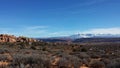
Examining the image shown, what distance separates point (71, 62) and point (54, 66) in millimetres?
1508

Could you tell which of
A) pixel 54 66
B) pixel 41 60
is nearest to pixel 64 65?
pixel 54 66

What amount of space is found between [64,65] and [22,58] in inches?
121

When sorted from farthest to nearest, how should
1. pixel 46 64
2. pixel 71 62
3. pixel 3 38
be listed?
pixel 3 38 < pixel 71 62 < pixel 46 64

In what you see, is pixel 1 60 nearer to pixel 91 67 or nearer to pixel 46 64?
pixel 46 64

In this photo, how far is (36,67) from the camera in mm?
13414

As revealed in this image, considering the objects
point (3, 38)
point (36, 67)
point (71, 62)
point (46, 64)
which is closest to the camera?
point (36, 67)

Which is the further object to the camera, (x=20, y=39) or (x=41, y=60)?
(x=20, y=39)

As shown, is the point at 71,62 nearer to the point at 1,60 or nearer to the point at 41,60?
the point at 41,60

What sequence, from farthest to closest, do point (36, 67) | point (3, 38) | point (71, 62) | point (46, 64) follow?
point (3, 38) → point (71, 62) → point (46, 64) → point (36, 67)

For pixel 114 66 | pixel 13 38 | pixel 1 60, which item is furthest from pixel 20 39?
pixel 114 66

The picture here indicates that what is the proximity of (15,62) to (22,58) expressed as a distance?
0.82 metres

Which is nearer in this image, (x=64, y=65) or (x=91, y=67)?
(x=64, y=65)

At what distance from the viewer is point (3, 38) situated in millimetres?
85750

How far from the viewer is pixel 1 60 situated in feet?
58.6
